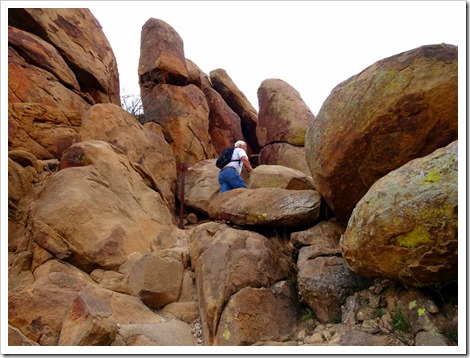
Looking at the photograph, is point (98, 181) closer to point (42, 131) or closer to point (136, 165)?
point (136, 165)

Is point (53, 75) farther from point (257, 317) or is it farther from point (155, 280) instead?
point (257, 317)

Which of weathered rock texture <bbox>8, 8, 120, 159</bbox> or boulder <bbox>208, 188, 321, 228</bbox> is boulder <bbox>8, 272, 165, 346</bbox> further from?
weathered rock texture <bbox>8, 8, 120, 159</bbox>

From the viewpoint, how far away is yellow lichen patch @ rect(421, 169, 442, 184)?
459 centimetres

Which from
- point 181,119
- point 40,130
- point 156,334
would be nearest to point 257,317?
point 156,334

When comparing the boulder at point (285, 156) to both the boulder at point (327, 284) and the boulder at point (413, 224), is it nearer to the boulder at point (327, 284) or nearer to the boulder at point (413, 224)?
the boulder at point (327, 284)

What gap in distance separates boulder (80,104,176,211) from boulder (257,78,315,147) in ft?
22.0

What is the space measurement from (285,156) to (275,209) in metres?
9.68

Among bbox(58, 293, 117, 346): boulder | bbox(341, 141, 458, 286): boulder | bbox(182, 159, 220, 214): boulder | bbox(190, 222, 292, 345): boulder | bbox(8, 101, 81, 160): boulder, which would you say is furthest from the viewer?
bbox(182, 159, 220, 214): boulder

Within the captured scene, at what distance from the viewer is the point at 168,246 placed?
27.6 ft

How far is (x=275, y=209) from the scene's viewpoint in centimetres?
742

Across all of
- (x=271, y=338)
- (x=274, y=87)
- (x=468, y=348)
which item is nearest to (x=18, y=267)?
(x=271, y=338)

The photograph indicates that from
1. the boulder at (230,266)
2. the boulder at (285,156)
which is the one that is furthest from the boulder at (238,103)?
the boulder at (230,266)

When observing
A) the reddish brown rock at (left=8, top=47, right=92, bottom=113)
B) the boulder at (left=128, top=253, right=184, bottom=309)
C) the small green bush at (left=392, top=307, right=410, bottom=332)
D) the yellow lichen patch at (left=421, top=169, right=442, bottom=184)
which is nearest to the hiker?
the boulder at (left=128, top=253, right=184, bottom=309)

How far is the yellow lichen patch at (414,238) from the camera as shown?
4.52 metres
